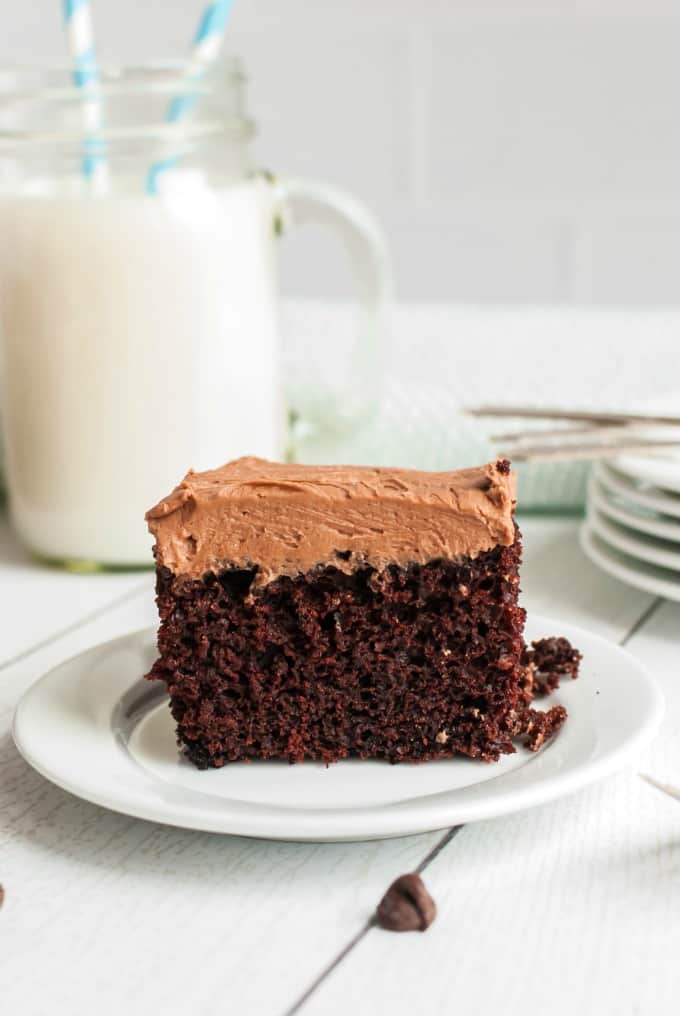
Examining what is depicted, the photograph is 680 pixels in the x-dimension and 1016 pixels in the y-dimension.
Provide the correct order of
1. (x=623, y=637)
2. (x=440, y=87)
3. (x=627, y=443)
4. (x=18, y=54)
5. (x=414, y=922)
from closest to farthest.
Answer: (x=414, y=922) < (x=623, y=637) < (x=627, y=443) < (x=18, y=54) < (x=440, y=87)

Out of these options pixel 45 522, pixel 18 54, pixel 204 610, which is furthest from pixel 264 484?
pixel 18 54

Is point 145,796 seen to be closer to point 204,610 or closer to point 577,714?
point 204,610

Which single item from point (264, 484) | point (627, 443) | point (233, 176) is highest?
point (233, 176)

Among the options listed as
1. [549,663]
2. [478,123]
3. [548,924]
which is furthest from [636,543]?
[478,123]

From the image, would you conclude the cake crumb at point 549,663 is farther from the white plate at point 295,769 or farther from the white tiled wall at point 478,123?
the white tiled wall at point 478,123

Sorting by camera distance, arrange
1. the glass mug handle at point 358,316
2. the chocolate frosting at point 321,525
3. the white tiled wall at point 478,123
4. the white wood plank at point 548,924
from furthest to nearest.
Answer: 1. the white tiled wall at point 478,123
2. the glass mug handle at point 358,316
3. the chocolate frosting at point 321,525
4. the white wood plank at point 548,924

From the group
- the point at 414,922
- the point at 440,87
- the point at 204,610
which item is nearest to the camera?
the point at 414,922

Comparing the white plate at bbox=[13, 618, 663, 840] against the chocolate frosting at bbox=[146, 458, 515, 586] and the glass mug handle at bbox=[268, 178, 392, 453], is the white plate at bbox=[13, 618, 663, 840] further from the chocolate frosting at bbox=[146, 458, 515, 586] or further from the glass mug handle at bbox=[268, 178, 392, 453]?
the glass mug handle at bbox=[268, 178, 392, 453]

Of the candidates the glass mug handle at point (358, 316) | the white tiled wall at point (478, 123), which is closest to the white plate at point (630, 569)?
the glass mug handle at point (358, 316)
